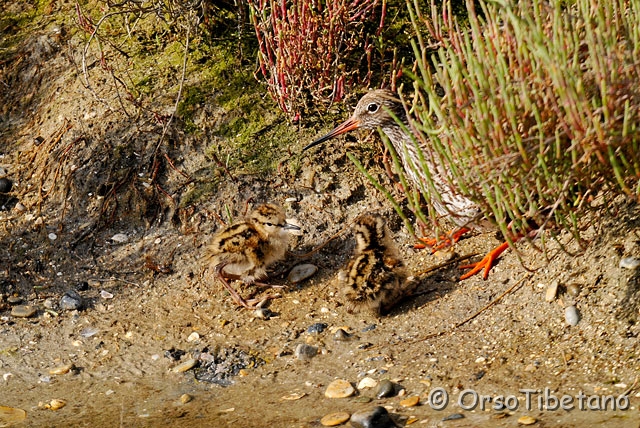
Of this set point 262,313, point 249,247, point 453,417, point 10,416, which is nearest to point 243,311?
point 262,313

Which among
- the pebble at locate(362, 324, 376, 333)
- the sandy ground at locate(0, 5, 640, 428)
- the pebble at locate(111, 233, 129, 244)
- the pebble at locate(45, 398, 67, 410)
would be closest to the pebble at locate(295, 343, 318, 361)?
the sandy ground at locate(0, 5, 640, 428)

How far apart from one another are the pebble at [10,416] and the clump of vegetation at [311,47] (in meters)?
3.01

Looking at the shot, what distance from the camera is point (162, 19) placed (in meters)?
8.02

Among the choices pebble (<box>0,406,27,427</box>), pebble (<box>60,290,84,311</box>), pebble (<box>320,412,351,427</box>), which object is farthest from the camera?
pebble (<box>60,290,84,311</box>)

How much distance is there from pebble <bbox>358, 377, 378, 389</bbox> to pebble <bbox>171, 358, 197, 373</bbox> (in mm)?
1103

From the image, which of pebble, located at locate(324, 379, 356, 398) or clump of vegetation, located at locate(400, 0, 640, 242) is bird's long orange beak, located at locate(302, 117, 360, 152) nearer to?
clump of vegetation, located at locate(400, 0, 640, 242)

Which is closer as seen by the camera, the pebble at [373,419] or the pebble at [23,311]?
the pebble at [373,419]

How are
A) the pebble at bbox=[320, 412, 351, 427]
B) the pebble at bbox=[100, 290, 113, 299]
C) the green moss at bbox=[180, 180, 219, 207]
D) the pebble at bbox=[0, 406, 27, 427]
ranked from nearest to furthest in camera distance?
the pebble at bbox=[320, 412, 351, 427], the pebble at bbox=[0, 406, 27, 427], the pebble at bbox=[100, 290, 113, 299], the green moss at bbox=[180, 180, 219, 207]

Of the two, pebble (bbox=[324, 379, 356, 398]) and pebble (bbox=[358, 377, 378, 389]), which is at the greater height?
pebble (bbox=[324, 379, 356, 398])

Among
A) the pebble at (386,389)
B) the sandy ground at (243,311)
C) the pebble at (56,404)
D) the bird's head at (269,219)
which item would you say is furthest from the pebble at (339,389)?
the pebble at (56,404)

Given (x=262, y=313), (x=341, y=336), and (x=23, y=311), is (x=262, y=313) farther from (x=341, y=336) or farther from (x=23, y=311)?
(x=23, y=311)

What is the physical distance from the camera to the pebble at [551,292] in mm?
5590

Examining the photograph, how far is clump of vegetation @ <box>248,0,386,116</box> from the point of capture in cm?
690

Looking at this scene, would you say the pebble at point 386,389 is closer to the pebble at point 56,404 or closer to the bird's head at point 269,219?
the bird's head at point 269,219
